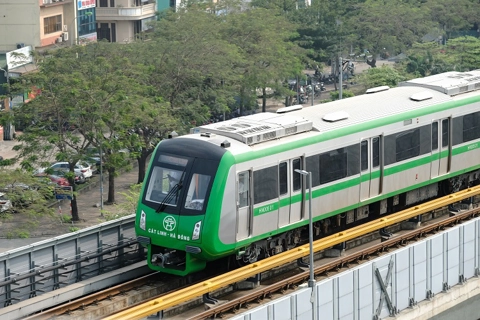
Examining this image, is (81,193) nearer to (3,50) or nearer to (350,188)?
(3,50)

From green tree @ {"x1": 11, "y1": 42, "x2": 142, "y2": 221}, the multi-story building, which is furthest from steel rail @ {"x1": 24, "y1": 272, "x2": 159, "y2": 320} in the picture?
the multi-story building

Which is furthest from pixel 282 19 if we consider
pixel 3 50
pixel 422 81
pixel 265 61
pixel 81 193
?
pixel 422 81

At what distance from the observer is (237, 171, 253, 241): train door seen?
80.6 feet

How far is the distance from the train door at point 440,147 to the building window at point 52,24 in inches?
1894

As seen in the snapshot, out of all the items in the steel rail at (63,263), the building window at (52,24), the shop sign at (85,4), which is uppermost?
the shop sign at (85,4)

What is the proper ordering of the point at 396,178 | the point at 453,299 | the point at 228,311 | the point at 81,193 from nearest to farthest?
1. the point at 228,311
2. the point at 453,299
3. the point at 396,178
4. the point at 81,193

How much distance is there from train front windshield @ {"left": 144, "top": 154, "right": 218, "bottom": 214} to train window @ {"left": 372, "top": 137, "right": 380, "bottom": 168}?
5.90 meters

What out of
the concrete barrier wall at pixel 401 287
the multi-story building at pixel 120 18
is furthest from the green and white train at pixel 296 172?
the multi-story building at pixel 120 18

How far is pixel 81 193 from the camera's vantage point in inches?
2215

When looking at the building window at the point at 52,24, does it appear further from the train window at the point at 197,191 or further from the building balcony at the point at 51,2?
the train window at the point at 197,191

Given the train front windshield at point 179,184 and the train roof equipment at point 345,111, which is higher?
the train roof equipment at point 345,111

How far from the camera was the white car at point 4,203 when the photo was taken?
42.4 m

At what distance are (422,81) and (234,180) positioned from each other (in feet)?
34.3

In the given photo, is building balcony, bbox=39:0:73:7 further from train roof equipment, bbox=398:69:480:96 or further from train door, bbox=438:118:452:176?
train door, bbox=438:118:452:176
